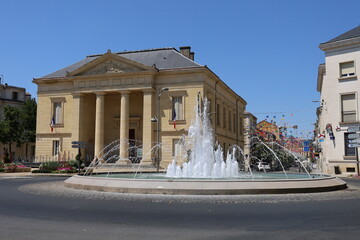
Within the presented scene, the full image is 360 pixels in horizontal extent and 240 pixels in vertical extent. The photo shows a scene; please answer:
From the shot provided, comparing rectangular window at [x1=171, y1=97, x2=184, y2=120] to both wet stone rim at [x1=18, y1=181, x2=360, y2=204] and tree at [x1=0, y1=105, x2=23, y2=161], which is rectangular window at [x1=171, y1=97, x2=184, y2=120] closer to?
wet stone rim at [x1=18, y1=181, x2=360, y2=204]

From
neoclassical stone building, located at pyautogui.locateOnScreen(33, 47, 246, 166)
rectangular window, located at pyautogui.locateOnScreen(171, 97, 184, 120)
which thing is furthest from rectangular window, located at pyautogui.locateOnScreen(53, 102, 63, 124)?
rectangular window, located at pyautogui.locateOnScreen(171, 97, 184, 120)

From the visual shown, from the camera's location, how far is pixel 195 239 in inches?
274

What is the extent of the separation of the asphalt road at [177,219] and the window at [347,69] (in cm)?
2420

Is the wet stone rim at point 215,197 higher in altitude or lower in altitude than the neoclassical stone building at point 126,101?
lower

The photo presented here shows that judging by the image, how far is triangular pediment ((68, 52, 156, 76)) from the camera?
44750 mm

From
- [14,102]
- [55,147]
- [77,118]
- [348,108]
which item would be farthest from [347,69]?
[14,102]

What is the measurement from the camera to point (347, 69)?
3406 cm

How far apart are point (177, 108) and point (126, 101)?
6.47m

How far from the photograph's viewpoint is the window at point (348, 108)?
33406 mm

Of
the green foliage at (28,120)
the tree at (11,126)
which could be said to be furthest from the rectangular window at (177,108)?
the tree at (11,126)

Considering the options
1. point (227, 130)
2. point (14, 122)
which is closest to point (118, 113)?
point (227, 130)

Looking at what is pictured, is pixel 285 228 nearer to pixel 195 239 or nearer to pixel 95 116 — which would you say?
pixel 195 239

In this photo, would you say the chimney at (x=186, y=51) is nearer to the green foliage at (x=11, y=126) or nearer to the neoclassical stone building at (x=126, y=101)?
the neoclassical stone building at (x=126, y=101)

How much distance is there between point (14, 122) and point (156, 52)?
29.5m
